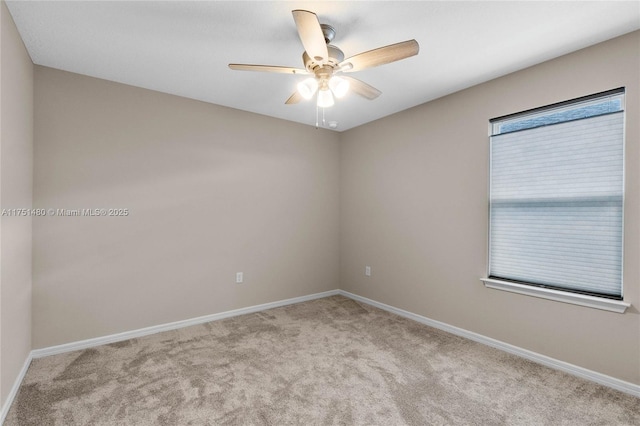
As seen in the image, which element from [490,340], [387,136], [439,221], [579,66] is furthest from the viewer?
[387,136]

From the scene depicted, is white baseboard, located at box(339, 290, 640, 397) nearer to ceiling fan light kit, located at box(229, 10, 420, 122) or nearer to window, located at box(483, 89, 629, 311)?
window, located at box(483, 89, 629, 311)

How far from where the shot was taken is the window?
7.26ft

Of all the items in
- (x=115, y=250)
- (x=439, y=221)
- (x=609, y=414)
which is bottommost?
(x=609, y=414)

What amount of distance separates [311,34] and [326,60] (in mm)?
256

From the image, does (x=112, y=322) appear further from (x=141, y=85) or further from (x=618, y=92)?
(x=618, y=92)

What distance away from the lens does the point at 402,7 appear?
186 centimetres

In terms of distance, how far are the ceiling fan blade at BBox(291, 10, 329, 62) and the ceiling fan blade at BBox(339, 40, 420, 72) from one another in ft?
0.57

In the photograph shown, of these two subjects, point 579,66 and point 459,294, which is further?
point 459,294

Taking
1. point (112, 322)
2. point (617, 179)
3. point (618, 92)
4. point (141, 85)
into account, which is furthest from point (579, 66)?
point (112, 322)

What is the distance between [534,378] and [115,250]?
368 cm

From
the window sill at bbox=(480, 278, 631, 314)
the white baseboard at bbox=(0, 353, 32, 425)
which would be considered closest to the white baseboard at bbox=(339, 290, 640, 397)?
the window sill at bbox=(480, 278, 631, 314)

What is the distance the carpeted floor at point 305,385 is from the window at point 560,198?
750 mm

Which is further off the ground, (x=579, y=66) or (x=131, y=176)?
(x=579, y=66)

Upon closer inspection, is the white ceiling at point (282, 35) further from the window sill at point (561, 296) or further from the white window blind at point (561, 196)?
the window sill at point (561, 296)
